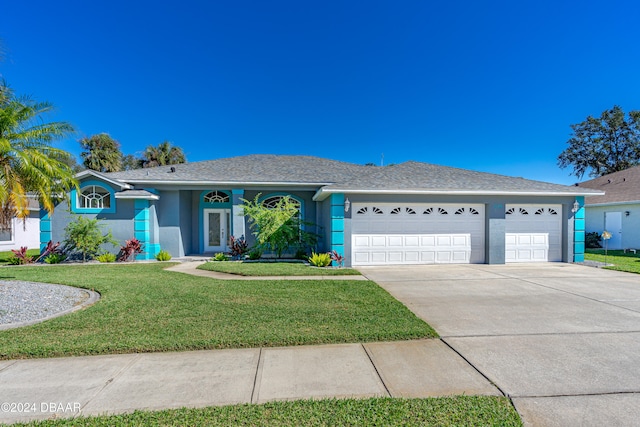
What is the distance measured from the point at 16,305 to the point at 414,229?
10873 mm

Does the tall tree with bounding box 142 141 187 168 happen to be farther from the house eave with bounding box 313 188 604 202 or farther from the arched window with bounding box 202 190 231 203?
the house eave with bounding box 313 188 604 202

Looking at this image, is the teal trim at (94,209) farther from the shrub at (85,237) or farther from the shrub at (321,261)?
the shrub at (321,261)

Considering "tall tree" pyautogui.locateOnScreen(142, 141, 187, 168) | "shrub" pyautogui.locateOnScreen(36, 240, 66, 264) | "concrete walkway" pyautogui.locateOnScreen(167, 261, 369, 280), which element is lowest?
"concrete walkway" pyautogui.locateOnScreen(167, 261, 369, 280)

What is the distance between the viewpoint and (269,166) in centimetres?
1546

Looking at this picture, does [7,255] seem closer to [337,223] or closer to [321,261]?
[321,261]

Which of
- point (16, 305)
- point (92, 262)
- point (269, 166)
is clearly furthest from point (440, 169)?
point (92, 262)

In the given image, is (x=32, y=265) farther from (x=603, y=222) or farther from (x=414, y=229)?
(x=603, y=222)

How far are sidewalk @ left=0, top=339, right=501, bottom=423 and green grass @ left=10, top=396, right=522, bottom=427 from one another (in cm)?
15

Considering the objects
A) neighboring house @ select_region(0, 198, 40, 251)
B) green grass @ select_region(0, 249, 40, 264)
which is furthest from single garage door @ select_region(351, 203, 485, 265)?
neighboring house @ select_region(0, 198, 40, 251)

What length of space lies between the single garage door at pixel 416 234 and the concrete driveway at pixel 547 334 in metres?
2.17

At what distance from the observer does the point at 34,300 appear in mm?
6012

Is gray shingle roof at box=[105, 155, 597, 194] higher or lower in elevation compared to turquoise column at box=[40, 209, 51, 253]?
higher

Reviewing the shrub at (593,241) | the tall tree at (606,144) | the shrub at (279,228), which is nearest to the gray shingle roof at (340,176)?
the shrub at (279,228)

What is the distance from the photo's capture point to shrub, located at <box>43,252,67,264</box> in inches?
463
